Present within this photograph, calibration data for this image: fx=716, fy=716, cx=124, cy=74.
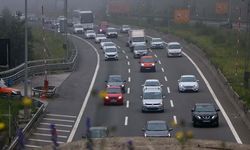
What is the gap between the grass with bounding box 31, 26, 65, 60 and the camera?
6728cm

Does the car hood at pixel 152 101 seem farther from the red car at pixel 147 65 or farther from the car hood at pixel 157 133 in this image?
the red car at pixel 147 65

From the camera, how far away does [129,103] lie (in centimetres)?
4316

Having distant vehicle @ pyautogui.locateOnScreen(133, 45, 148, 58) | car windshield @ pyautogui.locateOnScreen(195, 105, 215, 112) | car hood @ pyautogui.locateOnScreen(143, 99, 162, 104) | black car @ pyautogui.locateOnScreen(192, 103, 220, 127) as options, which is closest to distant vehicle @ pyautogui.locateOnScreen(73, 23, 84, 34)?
distant vehicle @ pyautogui.locateOnScreen(133, 45, 148, 58)

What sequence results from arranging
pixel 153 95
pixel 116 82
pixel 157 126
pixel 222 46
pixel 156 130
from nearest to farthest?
pixel 156 130, pixel 157 126, pixel 153 95, pixel 116 82, pixel 222 46

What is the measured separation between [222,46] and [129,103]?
99.4 feet

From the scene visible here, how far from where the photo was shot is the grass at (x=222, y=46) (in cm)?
4919

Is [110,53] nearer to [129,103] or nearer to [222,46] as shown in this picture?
[222,46]

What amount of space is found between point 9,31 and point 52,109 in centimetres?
2154

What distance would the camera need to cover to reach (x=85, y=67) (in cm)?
6200

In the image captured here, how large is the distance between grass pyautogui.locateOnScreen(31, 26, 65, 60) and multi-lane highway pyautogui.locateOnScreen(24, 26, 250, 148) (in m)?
3.22


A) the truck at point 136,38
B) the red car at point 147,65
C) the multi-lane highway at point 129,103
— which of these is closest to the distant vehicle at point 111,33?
the truck at point 136,38

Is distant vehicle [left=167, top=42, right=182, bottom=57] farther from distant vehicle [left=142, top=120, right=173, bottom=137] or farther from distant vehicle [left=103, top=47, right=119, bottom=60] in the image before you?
distant vehicle [left=142, top=120, right=173, bottom=137]

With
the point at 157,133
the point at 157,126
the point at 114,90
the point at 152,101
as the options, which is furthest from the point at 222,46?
the point at 157,133

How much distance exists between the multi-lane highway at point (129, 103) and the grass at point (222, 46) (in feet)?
4.29
